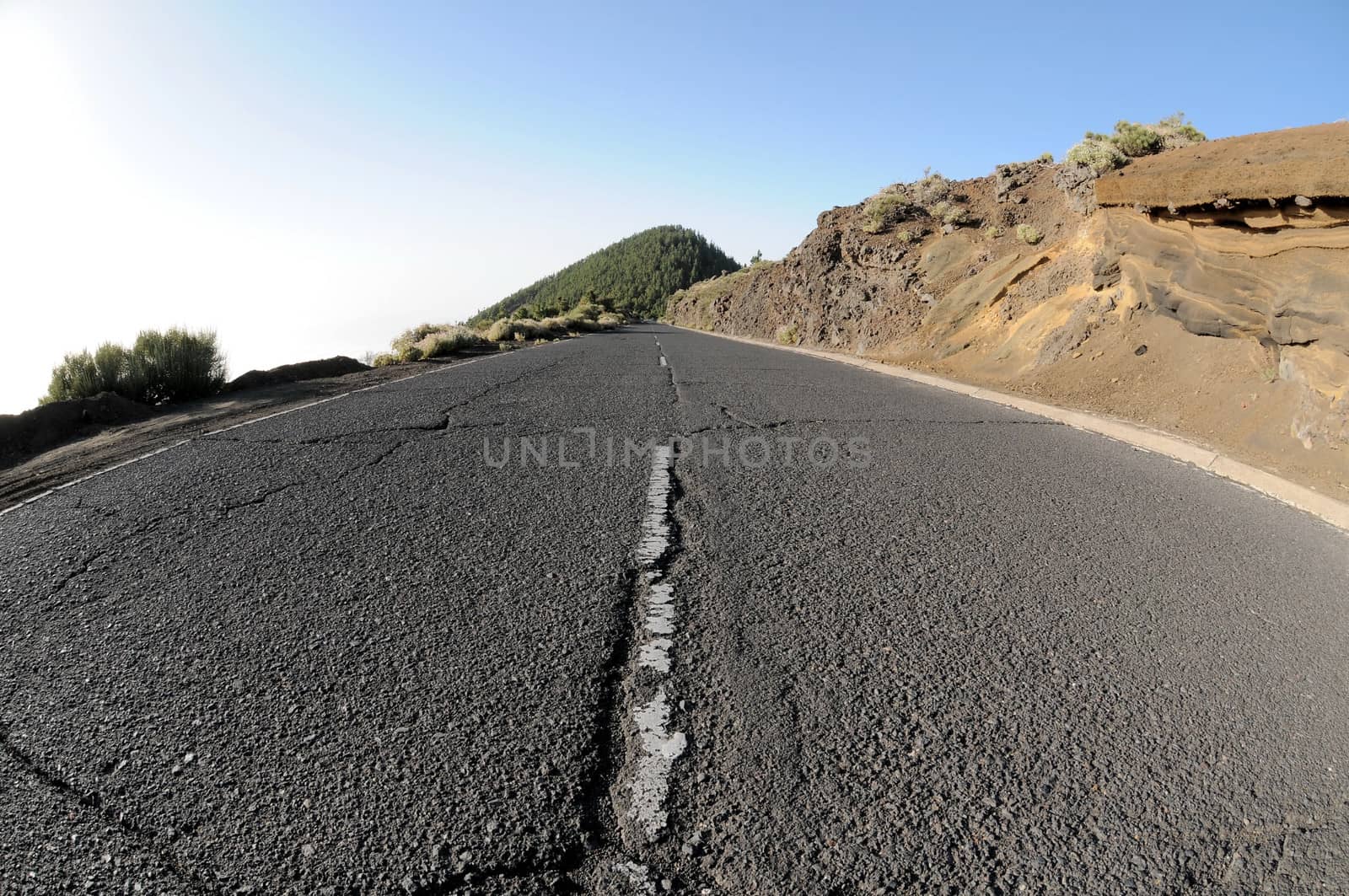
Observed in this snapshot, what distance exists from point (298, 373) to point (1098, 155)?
17389 mm

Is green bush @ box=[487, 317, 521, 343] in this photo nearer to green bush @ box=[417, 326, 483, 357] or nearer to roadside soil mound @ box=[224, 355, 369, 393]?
green bush @ box=[417, 326, 483, 357]

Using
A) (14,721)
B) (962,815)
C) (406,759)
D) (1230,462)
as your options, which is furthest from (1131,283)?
(14,721)

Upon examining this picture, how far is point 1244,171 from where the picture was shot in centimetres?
874

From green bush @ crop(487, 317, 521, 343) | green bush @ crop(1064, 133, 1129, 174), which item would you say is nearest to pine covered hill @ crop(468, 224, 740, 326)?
green bush @ crop(487, 317, 521, 343)

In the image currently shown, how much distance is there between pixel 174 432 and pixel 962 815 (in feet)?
26.7

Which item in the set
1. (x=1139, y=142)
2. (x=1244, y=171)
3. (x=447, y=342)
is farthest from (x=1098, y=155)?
(x=447, y=342)

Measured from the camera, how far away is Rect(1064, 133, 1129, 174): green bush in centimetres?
1627

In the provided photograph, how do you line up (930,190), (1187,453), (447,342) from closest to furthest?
(1187,453) → (447,342) → (930,190)

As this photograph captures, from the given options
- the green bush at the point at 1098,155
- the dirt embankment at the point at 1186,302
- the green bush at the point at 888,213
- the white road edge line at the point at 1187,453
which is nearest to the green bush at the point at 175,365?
the white road edge line at the point at 1187,453

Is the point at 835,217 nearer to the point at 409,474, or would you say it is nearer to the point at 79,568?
the point at 409,474

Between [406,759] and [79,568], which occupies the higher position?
[79,568]

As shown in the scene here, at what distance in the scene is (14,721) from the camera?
8.12 feet

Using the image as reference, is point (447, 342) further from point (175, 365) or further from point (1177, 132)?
point (1177, 132)

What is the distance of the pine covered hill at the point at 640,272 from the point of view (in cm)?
13238
